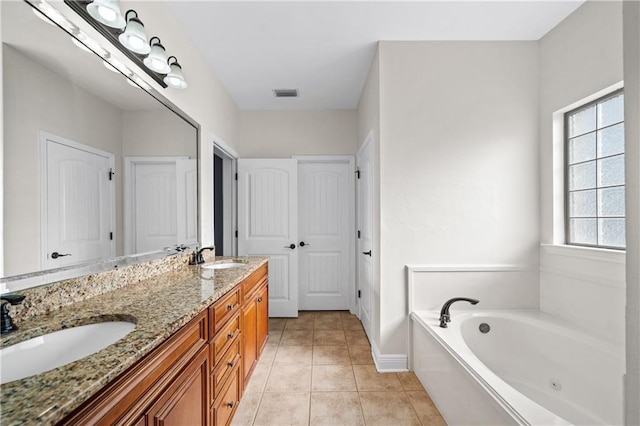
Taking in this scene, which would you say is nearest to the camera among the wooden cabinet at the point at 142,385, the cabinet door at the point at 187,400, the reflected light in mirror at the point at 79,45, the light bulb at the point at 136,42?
the wooden cabinet at the point at 142,385

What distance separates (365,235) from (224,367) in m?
2.03

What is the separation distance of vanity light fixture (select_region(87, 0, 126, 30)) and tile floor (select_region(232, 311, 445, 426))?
2152 mm

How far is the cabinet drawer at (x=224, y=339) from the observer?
1.45 meters

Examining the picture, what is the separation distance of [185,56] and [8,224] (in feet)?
5.73

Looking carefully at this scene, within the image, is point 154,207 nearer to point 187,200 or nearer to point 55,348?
point 187,200

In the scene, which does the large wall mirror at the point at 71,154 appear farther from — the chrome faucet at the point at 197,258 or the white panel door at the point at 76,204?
the chrome faucet at the point at 197,258

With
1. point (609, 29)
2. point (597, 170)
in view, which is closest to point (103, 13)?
point (609, 29)

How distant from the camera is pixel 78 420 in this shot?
0.63 meters

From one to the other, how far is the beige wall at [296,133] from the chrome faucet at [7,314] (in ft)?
10.1

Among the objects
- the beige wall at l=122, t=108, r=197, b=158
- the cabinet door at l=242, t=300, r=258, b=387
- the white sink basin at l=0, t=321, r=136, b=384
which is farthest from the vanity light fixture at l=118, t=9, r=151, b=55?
the cabinet door at l=242, t=300, r=258, b=387

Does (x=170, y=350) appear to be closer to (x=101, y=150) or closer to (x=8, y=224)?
(x=8, y=224)

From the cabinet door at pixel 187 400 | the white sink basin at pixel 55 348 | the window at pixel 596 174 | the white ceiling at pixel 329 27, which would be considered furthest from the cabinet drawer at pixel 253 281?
the window at pixel 596 174

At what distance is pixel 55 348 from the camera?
0.92 meters

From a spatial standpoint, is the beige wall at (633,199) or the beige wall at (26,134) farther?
the beige wall at (26,134)
